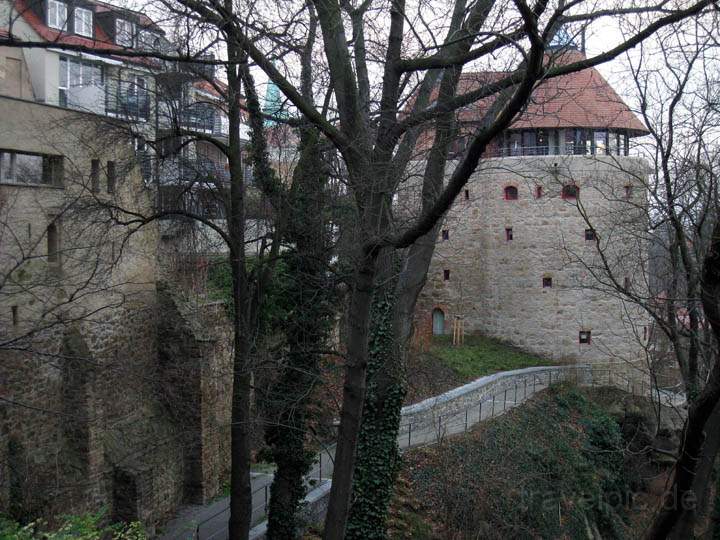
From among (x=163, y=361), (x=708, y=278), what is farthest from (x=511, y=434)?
(x=708, y=278)

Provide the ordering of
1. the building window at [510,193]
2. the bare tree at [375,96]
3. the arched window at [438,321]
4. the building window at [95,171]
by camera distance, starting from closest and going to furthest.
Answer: the bare tree at [375,96], the building window at [95,171], the building window at [510,193], the arched window at [438,321]

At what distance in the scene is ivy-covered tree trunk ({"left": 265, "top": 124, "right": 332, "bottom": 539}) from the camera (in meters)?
11.4

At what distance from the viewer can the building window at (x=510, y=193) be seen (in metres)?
28.1

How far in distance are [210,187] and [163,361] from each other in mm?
4886

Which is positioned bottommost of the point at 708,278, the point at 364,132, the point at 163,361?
the point at 163,361

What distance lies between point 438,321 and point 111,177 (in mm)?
18723

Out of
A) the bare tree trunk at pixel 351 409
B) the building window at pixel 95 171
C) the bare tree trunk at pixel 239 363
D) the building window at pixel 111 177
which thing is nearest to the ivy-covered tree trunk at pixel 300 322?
the bare tree trunk at pixel 239 363

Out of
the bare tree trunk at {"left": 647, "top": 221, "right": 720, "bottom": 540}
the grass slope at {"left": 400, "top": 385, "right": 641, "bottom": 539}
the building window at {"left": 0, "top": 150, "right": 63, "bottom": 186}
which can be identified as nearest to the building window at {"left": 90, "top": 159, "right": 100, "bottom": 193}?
the building window at {"left": 0, "top": 150, "right": 63, "bottom": 186}

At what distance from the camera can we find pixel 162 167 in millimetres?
11922

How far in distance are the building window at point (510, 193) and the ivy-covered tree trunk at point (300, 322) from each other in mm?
17335

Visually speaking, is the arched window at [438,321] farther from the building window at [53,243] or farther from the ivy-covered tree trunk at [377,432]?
the building window at [53,243]

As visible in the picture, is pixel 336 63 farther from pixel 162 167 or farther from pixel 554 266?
pixel 554 266

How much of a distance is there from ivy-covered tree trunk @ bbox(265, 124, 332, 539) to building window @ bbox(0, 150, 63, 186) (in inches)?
156

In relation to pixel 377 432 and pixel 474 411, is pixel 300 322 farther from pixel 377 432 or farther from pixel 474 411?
pixel 474 411
